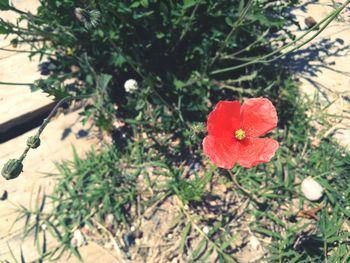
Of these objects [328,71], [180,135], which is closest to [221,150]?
[180,135]

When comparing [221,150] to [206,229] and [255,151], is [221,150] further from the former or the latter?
[206,229]

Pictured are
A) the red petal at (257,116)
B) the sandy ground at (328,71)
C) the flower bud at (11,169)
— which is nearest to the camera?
the flower bud at (11,169)

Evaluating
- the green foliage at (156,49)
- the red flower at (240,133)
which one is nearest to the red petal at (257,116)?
the red flower at (240,133)

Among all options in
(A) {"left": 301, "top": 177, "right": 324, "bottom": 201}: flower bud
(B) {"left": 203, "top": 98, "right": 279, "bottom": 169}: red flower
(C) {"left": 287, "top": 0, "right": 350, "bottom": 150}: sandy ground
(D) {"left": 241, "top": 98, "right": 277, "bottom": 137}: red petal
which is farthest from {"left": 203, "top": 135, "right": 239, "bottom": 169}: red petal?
(C) {"left": 287, "top": 0, "right": 350, "bottom": 150}: sandy ground

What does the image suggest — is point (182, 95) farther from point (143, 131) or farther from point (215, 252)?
point (215, 252)

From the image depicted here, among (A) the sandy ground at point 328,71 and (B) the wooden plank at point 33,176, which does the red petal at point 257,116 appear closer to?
(A) the sandy ground at point 328,71

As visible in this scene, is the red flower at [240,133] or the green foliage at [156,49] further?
the green foliage at [156,49]

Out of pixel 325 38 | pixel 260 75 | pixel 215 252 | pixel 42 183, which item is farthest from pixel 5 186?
pixel 325 38
